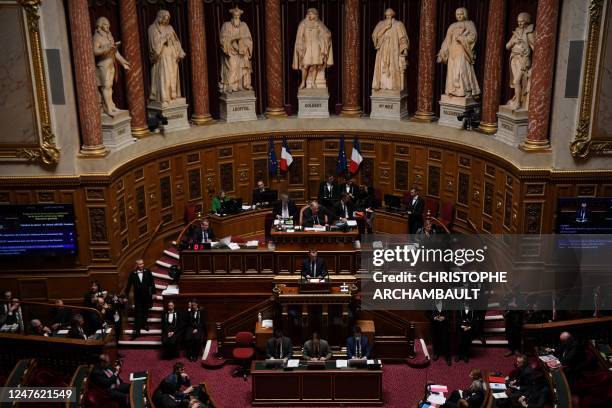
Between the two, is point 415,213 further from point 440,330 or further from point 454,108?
point 440,330

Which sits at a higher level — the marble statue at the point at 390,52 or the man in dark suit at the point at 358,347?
the marble statue at the point at 390,52

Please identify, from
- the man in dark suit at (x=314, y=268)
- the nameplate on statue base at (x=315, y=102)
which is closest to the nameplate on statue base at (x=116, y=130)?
the nameplate on statue base at (x=315, y=102)

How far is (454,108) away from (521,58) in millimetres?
2737

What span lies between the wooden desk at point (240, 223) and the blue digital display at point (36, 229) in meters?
4.12

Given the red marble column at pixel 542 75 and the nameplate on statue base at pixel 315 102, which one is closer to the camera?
the red marble column at pixel 542 75

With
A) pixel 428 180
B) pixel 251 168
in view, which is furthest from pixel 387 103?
pixel 251 168

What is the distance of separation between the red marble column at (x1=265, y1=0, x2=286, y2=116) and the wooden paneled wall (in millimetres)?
1143

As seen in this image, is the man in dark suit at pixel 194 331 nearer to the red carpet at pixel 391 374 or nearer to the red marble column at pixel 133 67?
the red carpet at pixel 391 374

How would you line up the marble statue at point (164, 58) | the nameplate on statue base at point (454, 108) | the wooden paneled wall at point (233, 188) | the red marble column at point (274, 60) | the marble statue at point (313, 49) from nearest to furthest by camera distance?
the wooden paneled wall at point (233, 188) < the marble statue at point (164, 58) < the nameplate on statue base at point (454, 108) < the red marble column at point (274, 60) < the marble statue at point (313, 49)

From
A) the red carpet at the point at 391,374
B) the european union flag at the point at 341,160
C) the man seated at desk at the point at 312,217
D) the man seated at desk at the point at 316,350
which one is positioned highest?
the european union flag at the point at 341,160

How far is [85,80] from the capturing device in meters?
17.5

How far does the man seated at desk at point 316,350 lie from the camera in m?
15.6

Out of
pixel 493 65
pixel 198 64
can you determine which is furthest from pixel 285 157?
pixel 493 65

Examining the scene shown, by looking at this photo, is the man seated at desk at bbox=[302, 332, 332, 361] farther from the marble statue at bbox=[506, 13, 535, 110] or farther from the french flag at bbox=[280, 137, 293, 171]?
the marble statue at bbox=[506, 13, 535, 110]
